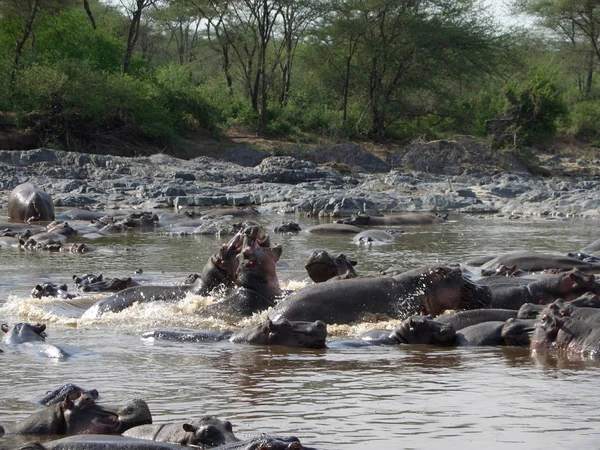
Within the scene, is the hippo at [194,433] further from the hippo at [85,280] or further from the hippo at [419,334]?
the hippo at [85,280]

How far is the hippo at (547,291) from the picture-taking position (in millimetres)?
7910

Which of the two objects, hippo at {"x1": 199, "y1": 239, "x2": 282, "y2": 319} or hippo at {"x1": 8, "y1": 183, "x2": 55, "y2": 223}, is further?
hippo at {"x1": 8, "y1": 183, "x2": 55, "y2": 223}

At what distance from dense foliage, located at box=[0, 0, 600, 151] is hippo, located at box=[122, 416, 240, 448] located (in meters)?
25.4

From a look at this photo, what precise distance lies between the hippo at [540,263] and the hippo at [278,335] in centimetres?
413

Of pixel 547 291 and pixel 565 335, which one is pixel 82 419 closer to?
pixel 565 335

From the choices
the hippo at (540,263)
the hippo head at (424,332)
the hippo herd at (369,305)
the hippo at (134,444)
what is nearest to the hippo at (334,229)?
the hippo at (540,263)

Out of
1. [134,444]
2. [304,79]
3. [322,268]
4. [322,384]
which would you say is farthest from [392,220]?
[304,79]

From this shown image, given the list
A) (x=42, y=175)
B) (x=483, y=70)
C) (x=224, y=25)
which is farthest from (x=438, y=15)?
(x=42, y=175)

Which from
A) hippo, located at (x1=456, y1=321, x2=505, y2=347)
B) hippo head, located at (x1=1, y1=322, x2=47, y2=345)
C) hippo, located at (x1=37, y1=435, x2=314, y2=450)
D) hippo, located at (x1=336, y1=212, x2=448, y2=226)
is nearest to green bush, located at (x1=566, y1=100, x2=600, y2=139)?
hippo, located at (x1=336, y1=212, x2=448, y2=226)

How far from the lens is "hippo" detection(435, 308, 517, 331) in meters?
7.18

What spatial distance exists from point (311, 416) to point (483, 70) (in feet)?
107

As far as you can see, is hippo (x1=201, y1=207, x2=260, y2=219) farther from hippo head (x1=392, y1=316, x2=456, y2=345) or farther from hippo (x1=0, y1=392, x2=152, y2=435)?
hippo (x1=0, y1=392, x2=152, y2=435)

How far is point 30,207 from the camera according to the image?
59.1 feet

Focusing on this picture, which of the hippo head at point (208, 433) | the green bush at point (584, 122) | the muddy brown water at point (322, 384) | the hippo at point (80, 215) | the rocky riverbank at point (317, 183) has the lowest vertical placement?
the muddy brown water at point (322, 384)
